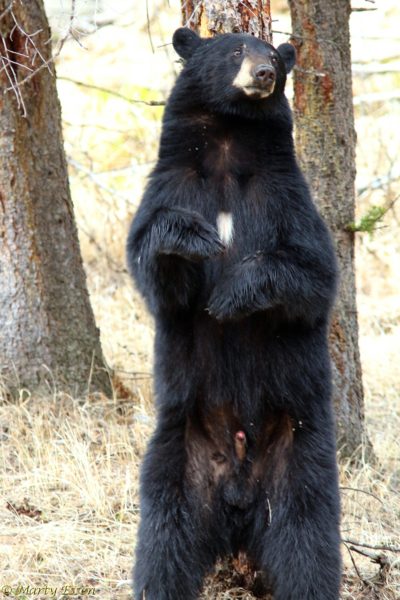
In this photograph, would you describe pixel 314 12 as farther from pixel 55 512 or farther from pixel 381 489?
pixel 55 512

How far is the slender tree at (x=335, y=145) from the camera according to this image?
6031 millimetres

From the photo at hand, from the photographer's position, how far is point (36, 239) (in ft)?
21.1

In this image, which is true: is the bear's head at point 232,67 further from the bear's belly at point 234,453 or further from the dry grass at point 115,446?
the dry grass at point 115,446

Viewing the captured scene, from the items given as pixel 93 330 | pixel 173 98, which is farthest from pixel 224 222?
pixel 93 330

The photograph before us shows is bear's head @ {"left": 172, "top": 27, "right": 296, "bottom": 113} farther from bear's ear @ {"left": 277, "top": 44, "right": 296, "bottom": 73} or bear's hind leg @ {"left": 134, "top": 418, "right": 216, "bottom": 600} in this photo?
bear's hind leg @ {"left": 134, "top": 418, "right": 216, "bottom": 600}

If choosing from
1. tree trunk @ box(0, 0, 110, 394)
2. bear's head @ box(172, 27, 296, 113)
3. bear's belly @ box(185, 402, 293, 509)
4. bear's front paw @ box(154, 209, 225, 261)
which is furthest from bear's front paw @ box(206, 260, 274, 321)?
tree trunk @ box(0, 0, 110, 394)

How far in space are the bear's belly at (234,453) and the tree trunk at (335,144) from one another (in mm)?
2051

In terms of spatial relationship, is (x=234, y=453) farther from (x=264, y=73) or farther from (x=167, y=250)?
(x=264, y=73)

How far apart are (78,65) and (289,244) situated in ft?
40.5

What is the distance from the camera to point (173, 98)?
4.42 meters

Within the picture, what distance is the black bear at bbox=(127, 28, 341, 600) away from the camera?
156 inches

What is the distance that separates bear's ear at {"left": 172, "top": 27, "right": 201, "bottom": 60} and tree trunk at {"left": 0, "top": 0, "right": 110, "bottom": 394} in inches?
76.0

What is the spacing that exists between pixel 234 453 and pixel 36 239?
112 inches

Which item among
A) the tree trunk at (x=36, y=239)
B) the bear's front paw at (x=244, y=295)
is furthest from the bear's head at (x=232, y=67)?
the tree trunk at (x=36, y=239)
